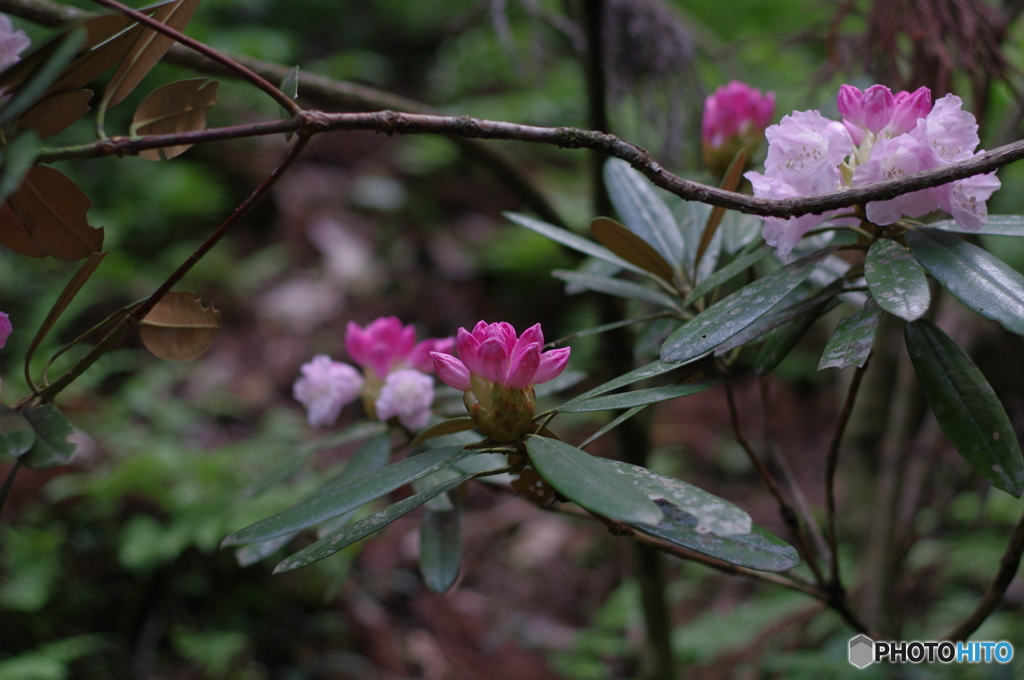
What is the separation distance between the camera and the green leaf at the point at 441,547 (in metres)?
0.58

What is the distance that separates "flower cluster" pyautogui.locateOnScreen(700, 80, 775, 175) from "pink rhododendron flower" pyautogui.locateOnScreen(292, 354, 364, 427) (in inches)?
21.4

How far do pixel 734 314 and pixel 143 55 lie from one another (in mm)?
443

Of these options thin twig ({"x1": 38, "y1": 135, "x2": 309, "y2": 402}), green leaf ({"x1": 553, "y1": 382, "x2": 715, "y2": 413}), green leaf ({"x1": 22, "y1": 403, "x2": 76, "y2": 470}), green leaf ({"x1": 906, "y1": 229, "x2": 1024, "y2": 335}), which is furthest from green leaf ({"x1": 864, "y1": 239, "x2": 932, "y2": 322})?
green leaf ({"x1": 22, "y1": 403, "x2": 76, "y2": 470})

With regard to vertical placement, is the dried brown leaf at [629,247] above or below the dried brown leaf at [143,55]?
below

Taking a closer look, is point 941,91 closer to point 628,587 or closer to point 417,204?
point 628,587

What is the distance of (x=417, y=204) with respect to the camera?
3104mm

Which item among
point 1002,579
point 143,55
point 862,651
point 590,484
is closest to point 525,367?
point 590,484

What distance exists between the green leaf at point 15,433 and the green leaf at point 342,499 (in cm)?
12

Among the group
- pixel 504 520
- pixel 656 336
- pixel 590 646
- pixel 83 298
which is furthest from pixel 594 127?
pixel 83 298

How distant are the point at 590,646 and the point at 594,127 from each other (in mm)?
1147

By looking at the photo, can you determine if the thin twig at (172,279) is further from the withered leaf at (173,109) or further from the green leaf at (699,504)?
the green leaf at (699,504)

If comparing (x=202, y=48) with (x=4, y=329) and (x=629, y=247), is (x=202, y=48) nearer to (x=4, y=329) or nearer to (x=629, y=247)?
(x=4, y=329)

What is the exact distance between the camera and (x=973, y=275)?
0.39m

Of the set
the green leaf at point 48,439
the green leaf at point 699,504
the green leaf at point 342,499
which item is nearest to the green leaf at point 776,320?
Result: the green leaf at point 699,504
